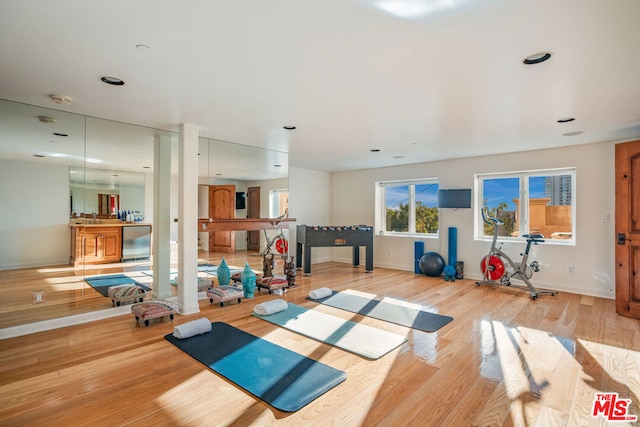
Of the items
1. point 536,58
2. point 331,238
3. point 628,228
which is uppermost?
point 536,58

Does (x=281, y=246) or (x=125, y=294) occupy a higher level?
(x=281, y=246)

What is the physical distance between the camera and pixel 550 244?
17.2ft

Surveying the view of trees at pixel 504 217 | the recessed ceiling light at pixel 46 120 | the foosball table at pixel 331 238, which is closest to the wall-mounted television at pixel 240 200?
the foosball table at pixel 331 238

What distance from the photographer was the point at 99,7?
5.59 feet

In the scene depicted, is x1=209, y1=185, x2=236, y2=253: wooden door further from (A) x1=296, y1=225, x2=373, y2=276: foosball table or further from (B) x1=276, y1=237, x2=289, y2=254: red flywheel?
(A) x1=296, y1=225, x2=373, y2=276: foosball table

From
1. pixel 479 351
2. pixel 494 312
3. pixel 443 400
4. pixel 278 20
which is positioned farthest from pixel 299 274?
pixel 278 20

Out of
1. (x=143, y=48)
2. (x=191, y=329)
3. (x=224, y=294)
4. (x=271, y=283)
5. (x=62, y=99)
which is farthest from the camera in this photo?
(x=271, y=283)

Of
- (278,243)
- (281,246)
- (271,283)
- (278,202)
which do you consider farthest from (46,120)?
(281,246)

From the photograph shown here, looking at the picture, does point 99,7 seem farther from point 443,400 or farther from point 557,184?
point 557,184

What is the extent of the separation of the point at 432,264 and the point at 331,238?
1.99 m

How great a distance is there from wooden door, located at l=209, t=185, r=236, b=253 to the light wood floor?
144 centimetres

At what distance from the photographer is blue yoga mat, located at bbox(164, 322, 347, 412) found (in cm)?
222

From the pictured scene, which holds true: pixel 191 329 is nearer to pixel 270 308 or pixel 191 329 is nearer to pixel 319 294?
pixel 270 308

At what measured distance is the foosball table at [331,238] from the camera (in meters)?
6.35
